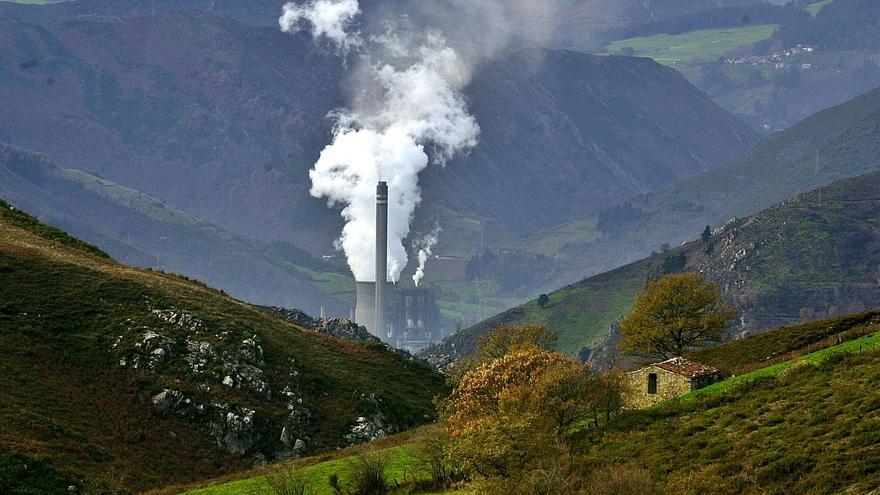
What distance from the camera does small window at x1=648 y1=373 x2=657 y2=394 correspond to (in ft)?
268

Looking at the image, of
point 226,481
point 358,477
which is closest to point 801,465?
point 358,477

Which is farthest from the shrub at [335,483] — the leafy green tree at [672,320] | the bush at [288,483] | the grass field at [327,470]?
the leafy green tree at [672,320]

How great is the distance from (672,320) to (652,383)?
105 ft

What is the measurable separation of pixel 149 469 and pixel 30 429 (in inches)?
319

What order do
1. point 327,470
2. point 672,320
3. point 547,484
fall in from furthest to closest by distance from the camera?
1. point 672,320
2. point 327,470
3. point 547,484

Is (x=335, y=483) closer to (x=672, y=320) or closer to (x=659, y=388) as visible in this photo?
(x=659, y=388)

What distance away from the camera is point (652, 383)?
82.0 meters

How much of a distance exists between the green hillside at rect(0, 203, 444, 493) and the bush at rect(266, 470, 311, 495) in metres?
12.5

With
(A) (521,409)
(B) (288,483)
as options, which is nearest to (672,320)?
(A) (521,409)

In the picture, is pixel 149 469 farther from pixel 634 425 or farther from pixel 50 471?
pixel 634 425

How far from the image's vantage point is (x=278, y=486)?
70875mm

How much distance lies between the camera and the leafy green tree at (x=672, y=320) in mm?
112375

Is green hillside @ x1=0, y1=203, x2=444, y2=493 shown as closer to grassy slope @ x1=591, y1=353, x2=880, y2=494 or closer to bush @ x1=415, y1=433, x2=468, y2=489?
bush @ x1=415, y1=433, x2=468, y2=489

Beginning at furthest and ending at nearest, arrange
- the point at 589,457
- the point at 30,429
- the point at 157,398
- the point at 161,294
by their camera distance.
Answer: the point at 161,294 < the point at 157,398 < the point at 30,429 < the point at 589,457
